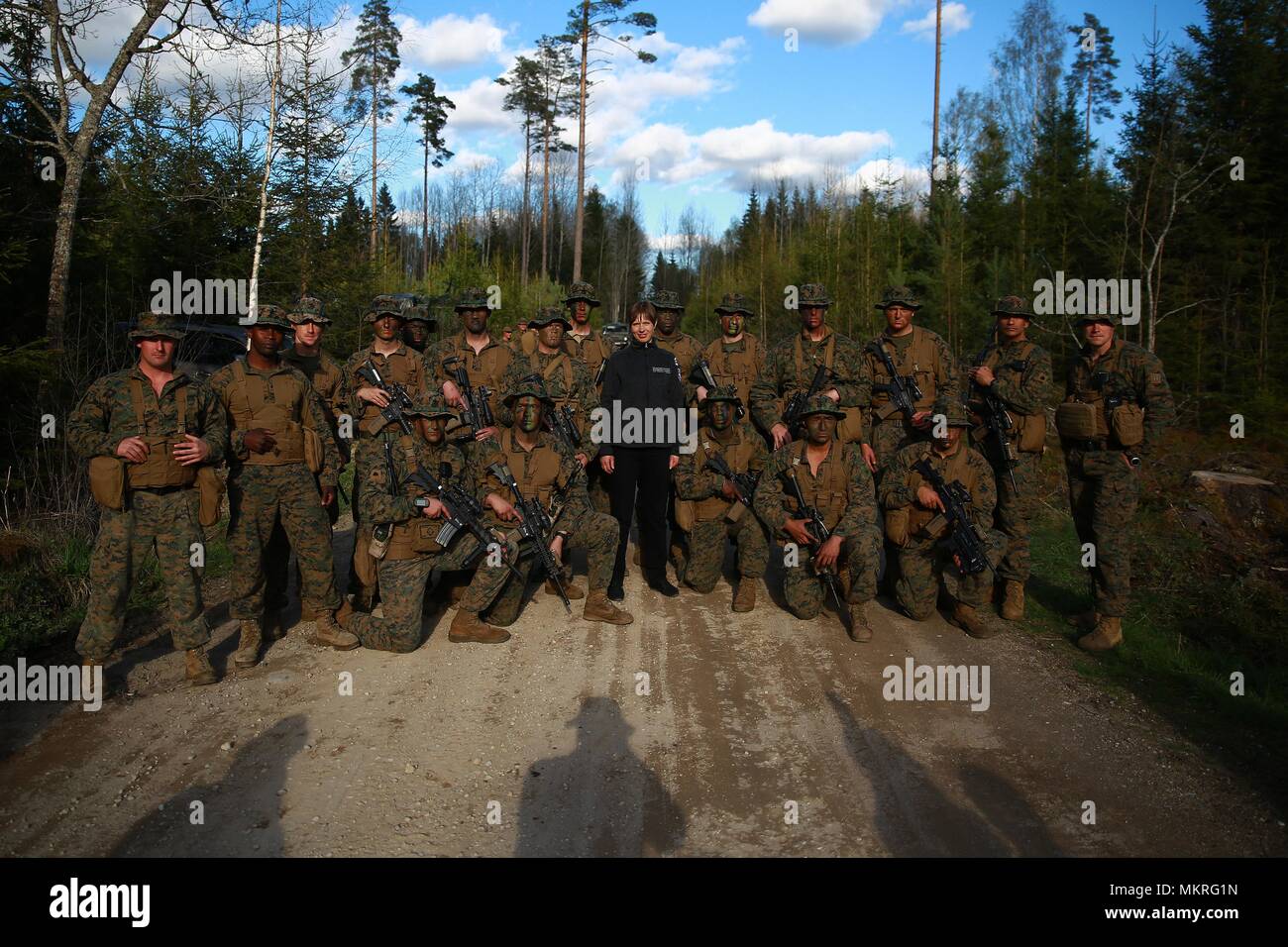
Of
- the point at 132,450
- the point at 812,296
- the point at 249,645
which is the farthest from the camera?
the point at 812,296

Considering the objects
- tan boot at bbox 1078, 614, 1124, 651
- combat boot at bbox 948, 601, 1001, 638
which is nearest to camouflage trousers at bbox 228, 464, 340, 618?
combat boot at bbox 948, 601, 1001, 638

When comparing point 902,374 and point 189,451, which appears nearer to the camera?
point 189,451

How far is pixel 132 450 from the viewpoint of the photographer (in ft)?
16.8

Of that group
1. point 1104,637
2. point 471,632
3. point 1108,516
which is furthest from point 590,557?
point 1108,516

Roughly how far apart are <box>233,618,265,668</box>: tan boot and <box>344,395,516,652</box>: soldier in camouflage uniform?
0.64 m

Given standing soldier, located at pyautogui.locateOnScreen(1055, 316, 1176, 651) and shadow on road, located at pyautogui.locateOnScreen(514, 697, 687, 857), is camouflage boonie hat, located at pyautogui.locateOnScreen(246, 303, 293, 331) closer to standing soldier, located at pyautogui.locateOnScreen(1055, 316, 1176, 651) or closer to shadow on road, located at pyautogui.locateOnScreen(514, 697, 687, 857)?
shadow on road, located at pyautogui.locateOnScreen(514, 697, 687, 857)

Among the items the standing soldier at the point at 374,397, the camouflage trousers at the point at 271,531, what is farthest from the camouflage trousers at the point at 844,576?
the camouflage trousers at the point at 271,531

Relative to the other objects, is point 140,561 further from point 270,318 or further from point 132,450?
point 270,318

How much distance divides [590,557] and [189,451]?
119 inches

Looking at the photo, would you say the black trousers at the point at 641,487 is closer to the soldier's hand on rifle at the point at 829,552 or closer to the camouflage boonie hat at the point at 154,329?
the soldier's hand on rifle at the point at 829,552

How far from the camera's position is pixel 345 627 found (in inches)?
243

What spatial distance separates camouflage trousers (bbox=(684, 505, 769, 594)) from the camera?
6.96m
